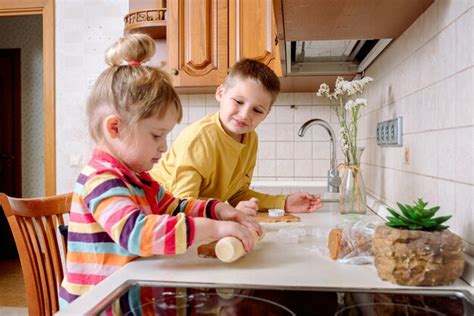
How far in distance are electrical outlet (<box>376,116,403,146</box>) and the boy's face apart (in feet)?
1.20

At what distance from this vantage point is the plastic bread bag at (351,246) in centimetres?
80

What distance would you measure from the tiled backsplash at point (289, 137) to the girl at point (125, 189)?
165 centimetres

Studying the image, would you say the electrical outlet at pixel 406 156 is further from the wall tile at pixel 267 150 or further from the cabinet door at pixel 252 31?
the wall tile at pixel 267 150

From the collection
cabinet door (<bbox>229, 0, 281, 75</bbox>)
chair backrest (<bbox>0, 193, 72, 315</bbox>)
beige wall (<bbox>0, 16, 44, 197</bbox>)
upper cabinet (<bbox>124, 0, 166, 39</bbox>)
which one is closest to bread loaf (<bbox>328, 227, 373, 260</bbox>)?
chair backrest (<bbox>0, 193, 72, 315</bbox>)

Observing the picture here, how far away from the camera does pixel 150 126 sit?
93 centimetres

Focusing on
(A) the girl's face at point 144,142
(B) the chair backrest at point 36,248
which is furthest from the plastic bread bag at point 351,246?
(B) the chair backrest at point 36,248

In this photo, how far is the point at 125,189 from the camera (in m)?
0.85

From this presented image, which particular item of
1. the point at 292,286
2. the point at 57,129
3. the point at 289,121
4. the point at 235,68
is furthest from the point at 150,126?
the point at 57,129

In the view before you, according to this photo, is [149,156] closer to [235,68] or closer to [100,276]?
[100,276]

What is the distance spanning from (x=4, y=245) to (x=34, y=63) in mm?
1642

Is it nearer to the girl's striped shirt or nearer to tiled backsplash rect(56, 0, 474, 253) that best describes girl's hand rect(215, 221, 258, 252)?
the girl's striped shirt

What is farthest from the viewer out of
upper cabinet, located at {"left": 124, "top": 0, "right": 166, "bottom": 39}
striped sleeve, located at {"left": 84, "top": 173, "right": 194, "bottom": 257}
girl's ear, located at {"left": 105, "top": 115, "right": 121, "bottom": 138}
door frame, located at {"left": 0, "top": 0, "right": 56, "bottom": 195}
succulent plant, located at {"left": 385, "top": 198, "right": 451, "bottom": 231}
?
door frame, located at {"left": 0, "top": 0, "right": 56, "bottom": 195}

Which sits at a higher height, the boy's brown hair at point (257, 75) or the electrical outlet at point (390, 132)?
the boy's brown hair at point (257, 75)

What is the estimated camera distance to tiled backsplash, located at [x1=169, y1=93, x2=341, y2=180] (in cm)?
265
